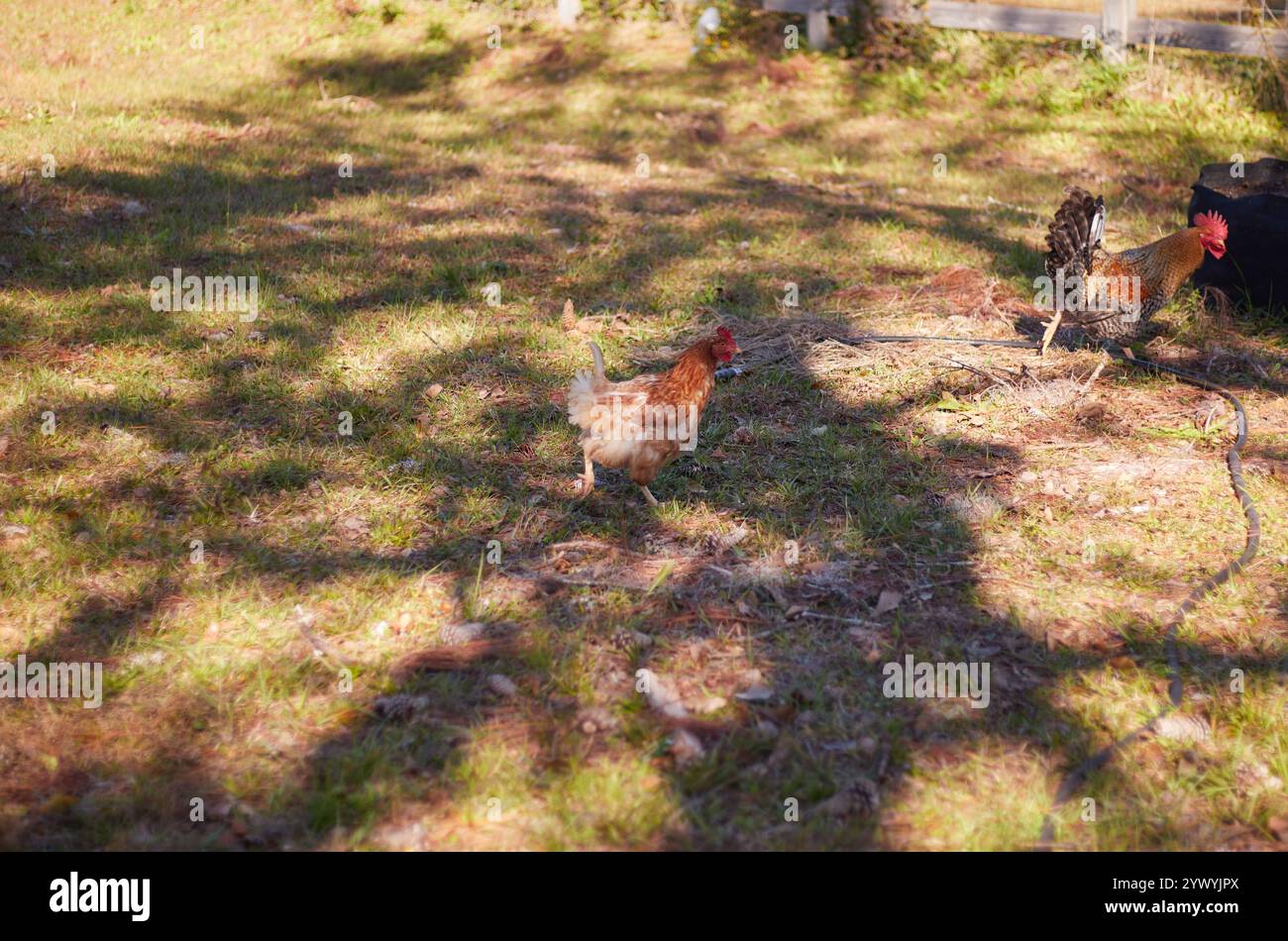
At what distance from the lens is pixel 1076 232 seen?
6.11 meters

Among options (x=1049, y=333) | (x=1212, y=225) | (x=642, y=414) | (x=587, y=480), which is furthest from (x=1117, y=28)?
(x=587, y=480)

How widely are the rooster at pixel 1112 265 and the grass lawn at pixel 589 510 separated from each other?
388 mm

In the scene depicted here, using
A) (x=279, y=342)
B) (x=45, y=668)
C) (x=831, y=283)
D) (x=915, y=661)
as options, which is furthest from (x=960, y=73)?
(x=45, y=668)

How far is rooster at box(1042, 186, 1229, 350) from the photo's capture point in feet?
20.0

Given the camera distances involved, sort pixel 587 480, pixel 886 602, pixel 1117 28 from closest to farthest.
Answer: pixel 886 602 → pixel 587 480 → pixel 1117 28

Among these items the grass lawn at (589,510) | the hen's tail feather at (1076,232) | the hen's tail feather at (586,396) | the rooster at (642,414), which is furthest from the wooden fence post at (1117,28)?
the hen's tail feather at (586,396)

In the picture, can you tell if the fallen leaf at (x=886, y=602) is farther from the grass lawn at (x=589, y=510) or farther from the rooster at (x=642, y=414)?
the rooster at (x=642, y=414)

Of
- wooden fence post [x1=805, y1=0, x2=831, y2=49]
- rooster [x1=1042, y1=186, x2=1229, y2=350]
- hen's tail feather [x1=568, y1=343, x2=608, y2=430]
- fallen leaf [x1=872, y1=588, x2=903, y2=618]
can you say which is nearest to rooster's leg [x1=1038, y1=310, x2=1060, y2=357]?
rooster [x1=1042, y1=186, x2=1229, y2=350]

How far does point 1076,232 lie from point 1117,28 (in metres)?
6.06

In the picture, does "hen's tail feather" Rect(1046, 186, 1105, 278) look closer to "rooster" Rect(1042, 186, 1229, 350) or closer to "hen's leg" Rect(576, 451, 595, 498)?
"rooster" Rect(1042, 186, 1229, 350)

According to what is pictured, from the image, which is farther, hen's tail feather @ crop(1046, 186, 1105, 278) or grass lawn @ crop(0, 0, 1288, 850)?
hen's tail feather @ crop(1046, 186, 1105, 278)

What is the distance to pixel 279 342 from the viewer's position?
618cm

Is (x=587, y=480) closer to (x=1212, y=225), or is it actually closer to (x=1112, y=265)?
(x=1112, y=265)
